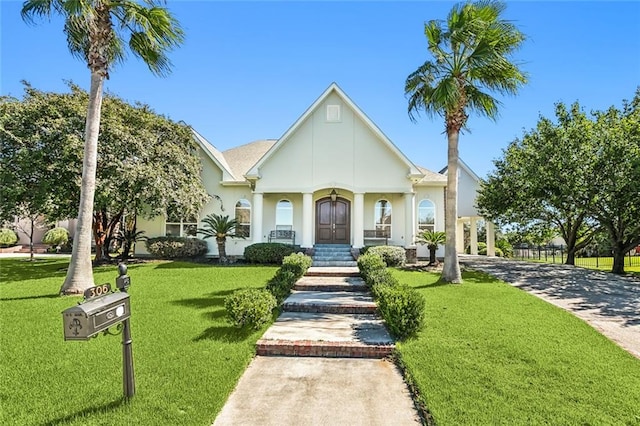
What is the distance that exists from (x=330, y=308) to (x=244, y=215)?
11.9 metres

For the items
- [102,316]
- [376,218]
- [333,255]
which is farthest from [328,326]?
[376,218]

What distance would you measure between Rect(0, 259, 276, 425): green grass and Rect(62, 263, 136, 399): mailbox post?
0.42m

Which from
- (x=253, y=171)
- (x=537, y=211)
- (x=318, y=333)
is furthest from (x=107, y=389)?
(x=537, y=211)

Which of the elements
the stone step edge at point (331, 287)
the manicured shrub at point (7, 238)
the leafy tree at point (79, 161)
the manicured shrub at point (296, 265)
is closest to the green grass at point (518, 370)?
the stone step edge at point (331, 287)

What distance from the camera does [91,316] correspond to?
11.6ft

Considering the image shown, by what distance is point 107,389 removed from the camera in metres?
4.55

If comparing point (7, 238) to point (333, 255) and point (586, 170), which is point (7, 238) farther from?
point (586, 170)

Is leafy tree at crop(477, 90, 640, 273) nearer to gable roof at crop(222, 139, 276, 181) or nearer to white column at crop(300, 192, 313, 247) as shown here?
white column at crop(300, 192, 313, 247)

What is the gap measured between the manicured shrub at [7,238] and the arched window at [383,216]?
30317 mm

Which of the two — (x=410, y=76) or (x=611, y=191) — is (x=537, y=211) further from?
(x=410, y=76)

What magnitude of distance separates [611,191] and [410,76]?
355 inches

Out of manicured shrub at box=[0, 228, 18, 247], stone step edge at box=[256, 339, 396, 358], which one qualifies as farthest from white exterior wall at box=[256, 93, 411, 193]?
manicured shrub at box=[0, 228, 18, 247]

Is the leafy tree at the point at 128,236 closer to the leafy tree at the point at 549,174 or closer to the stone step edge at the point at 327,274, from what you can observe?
the stone step edge at the point at 327,274

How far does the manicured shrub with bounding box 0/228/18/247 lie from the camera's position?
29.5 meters
